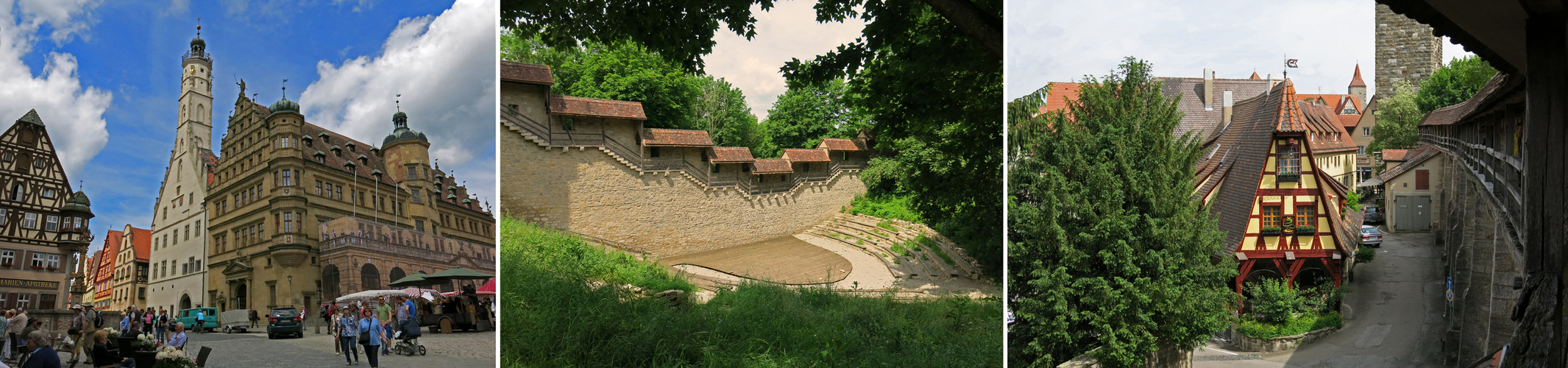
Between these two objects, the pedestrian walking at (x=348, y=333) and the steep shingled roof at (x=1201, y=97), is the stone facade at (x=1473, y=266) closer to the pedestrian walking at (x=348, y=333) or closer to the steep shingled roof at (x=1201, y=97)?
the steep shingled roof at (x=1201, y=97)

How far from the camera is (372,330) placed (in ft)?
10.6

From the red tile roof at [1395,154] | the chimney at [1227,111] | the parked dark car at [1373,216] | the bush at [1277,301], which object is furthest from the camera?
the chimney at [1227,111]

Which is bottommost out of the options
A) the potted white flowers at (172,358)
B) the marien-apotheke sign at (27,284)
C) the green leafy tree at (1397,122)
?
the potted white flowers at (172,358)

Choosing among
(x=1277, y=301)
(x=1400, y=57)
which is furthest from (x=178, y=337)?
(x=1400, y=57)

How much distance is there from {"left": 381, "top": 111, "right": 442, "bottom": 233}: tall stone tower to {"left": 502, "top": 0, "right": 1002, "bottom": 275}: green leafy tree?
2.56 ft

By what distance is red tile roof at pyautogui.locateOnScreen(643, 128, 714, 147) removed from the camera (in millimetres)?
2914

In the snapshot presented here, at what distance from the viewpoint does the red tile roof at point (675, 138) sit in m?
2.91

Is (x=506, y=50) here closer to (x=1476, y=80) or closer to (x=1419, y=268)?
(x=1476, y=80)

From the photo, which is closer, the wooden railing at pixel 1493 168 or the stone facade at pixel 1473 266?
the wooden railing at pixel 1493 168

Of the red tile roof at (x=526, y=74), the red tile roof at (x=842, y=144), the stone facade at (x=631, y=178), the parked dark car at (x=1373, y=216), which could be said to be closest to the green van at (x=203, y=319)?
the stone facade at (x=631, y=178)

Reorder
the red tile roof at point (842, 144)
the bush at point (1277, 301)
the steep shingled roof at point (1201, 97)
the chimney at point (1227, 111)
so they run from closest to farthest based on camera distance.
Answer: the red tile roof at point (842, 144)
the bush at point (1277, 301)
the steep shingled roof at point (1201, 97)
the chimney at point (1227, 111)

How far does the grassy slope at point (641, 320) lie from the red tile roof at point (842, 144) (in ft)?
2.50

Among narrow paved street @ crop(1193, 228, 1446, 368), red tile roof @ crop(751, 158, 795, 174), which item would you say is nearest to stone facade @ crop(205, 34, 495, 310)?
red tile roof @ crop(751, 158, 795, 174)

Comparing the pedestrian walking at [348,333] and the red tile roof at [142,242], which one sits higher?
the red tile roof at [142,242]
